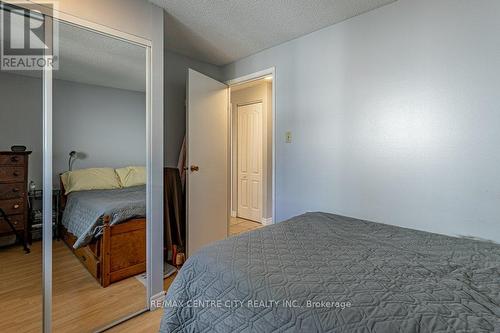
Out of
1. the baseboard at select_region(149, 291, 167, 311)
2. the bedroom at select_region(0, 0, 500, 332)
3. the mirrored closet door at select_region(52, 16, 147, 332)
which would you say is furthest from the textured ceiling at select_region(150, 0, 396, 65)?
the baseboard at select_region(149, 291, 167, 311)

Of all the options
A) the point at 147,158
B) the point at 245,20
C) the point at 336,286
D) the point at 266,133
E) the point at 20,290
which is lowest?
the point at 20,290

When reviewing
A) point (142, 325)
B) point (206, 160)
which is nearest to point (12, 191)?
point (142, 325)

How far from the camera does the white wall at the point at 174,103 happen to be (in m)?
2.86

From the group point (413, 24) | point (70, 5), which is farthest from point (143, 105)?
point (413, 24)

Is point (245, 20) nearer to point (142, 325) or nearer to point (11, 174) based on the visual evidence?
point (11, 174)

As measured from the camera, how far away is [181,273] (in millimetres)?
1176

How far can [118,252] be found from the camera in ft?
6.64

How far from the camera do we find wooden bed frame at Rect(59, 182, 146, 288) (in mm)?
1924

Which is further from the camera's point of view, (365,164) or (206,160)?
(206,160)

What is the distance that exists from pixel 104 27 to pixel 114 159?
36.0 inches

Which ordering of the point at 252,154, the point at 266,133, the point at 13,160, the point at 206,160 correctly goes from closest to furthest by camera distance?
the point at 13,160 → the point at 206,160 → the point at 266,133 → the point at 252,154

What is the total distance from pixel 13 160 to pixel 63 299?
37.5 inches

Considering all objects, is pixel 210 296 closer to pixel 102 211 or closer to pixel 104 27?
pixel 102 211

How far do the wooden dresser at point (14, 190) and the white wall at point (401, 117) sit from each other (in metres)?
2.11
